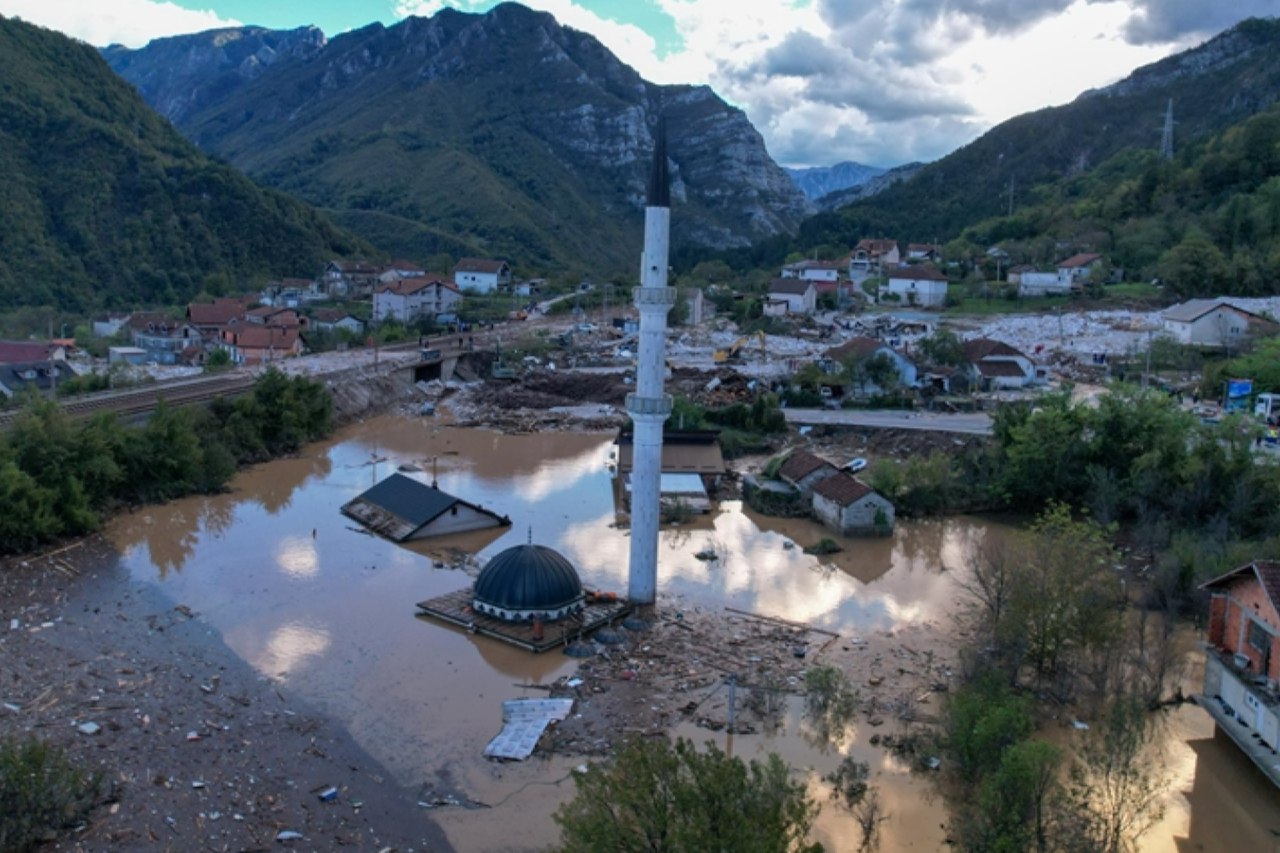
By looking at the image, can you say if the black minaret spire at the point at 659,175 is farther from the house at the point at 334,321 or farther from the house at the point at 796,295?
the house at the point at 796,295

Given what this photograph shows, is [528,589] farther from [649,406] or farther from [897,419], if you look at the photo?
[897,419]

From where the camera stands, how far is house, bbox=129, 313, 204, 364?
151 feet

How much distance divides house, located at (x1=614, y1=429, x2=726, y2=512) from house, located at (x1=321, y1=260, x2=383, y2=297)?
142 ft

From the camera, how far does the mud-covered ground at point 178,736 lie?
10953mm

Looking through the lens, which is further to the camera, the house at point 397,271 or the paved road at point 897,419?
the house at point 397,271

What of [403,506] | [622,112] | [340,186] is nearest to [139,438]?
[403,506]

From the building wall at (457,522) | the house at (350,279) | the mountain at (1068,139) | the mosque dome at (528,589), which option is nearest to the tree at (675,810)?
Answer: the mosque dome at (528,589)

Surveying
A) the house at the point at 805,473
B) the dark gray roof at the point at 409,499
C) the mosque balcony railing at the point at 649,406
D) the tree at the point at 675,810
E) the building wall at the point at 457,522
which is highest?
the mosque balcony railing at the point at 649,406

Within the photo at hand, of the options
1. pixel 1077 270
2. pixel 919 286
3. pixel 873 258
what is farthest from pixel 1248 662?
pixel 873 258

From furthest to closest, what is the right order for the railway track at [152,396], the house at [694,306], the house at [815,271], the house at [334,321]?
the house at [815,271] < the house at [694,306] < the house at [334,321] < the railway track at [152,396]

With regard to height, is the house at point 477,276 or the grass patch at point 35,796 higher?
the house at point 477,276

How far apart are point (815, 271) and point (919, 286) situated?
39.6 ft

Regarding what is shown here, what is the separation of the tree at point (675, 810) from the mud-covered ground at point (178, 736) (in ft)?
13.7

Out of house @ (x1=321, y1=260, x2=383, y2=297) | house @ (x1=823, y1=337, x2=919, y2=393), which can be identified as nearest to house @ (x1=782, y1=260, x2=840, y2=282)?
house @ (x1=823, y1=337, x2=919, y2=393)
